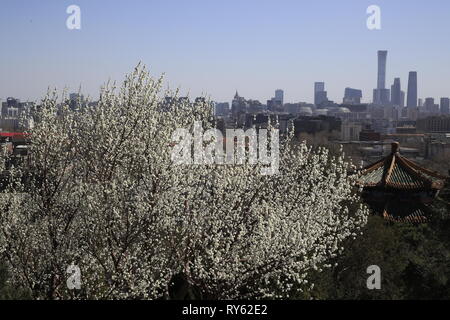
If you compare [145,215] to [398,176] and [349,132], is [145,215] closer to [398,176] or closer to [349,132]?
[398,176]

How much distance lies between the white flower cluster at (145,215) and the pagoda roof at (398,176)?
7.39 metres

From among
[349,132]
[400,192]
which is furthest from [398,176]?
[349,132]

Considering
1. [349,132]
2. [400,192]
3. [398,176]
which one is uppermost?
[398,176]

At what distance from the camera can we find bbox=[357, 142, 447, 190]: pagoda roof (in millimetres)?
21984

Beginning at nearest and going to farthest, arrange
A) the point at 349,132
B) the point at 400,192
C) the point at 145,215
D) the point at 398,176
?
the point at 145,215
the point at 400,192
the point at 398,176
the point at 349,132

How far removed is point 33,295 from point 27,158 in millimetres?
4082

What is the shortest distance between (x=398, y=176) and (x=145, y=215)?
12968 mm

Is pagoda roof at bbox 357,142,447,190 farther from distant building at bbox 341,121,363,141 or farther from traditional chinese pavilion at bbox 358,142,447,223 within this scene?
distant building at bbox 341,121,363,141

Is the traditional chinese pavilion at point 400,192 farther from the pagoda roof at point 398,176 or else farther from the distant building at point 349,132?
the distant building at point 349,132

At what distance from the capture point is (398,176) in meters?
22.5

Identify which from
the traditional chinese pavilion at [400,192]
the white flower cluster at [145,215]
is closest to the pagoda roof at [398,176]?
the traditional chinese pavilion at [400,192]

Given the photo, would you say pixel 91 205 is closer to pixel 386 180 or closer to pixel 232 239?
pixel 232 239

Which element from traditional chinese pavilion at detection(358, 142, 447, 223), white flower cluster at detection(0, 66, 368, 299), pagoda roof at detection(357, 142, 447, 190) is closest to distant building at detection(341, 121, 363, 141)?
pagoda roof at detection(357, 142, 447, 190)

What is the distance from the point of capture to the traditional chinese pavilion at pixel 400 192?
21812mm
